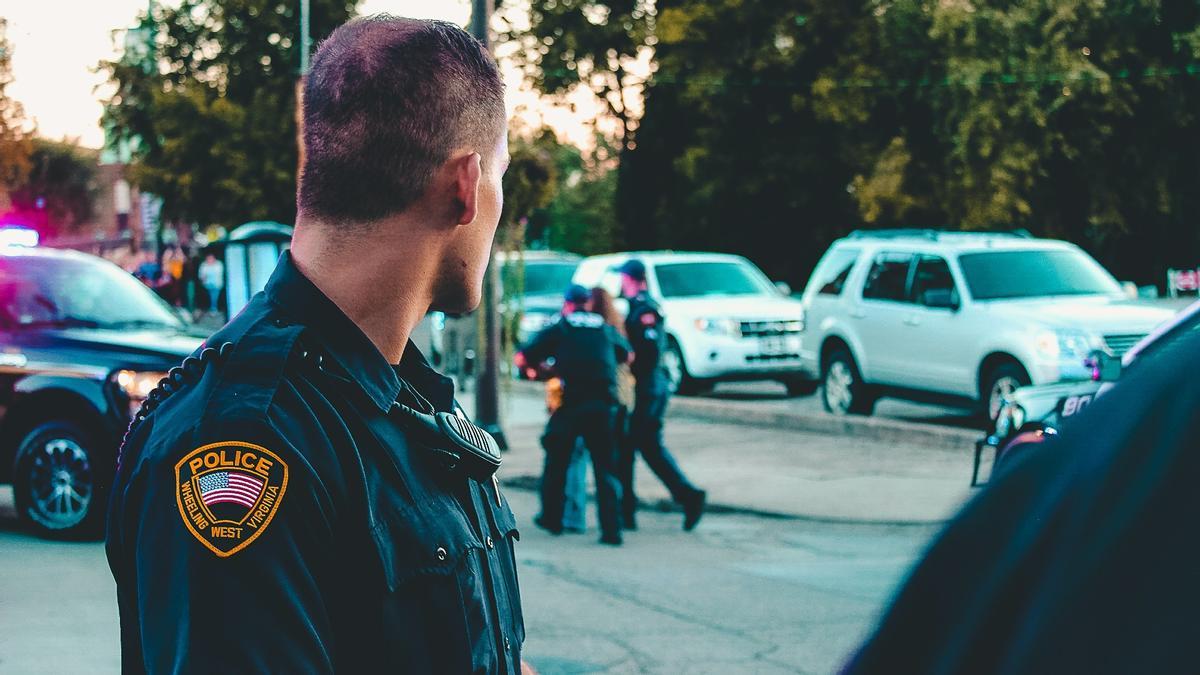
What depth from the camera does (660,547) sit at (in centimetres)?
935

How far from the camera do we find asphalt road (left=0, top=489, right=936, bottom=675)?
6.47 metres

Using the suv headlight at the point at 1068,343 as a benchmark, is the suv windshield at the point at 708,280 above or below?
above

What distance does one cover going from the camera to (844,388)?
16.2 meters

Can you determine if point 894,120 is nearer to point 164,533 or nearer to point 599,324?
point 599,324

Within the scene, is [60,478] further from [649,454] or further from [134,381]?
[649,454]

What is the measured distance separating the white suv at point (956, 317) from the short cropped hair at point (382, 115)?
11.4m

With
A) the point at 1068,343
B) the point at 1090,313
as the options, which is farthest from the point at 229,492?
the point at 1090,313

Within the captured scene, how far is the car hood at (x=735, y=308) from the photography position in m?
18.5

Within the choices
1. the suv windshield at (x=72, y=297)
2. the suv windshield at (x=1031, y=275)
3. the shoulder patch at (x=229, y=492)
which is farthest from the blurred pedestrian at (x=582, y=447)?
the shoulder patch at (x=229, y=492)

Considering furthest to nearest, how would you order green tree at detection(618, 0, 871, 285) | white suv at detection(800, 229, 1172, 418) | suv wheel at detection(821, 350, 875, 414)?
green tree at detection(618, 0, 871, 285), suv wheel at detection(821, 350, 875, 414), white suv at detection(800, 229, 1172, 418)

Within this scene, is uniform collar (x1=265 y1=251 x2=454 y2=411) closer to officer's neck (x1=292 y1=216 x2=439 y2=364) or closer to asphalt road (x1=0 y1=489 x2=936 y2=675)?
officer's neck (x1=292 y1=216 x2=439 y2=364)

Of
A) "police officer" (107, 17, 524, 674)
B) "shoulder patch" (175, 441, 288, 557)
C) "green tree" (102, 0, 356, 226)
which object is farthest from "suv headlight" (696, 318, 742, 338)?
"green tree" (102, 0, 356, 226)

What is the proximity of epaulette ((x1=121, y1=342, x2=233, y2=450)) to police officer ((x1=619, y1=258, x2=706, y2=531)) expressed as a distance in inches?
325

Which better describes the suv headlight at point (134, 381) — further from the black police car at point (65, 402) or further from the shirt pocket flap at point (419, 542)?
the shirt pocket flap at point (419, 542)
